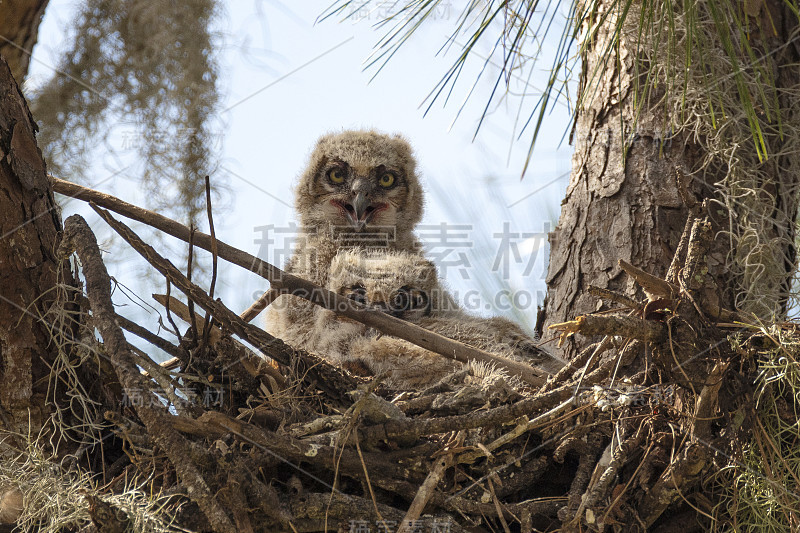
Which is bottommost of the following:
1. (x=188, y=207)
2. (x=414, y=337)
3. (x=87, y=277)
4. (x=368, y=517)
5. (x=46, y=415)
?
(x=368, y=517)

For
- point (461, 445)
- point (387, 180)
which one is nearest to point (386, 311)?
point (461, 445)

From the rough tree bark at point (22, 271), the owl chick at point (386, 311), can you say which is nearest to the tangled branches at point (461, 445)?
the rough tree bark at point (22, 271)

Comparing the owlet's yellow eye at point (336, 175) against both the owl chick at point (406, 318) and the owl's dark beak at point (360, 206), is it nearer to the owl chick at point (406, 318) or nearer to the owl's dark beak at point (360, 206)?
the owl's dark beak at point (360, 206)

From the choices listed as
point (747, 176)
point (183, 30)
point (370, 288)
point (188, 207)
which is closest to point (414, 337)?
point (370, 288)

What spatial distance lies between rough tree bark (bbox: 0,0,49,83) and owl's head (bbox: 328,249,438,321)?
4.87 ft

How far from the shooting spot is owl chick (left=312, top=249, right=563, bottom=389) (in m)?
2.67

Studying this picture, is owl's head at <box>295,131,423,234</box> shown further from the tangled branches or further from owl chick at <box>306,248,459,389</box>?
the tangled branches

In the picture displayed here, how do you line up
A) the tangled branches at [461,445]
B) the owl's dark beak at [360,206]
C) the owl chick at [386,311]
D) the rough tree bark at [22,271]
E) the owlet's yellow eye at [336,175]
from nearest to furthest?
1. the tangled branches at [461,445]
2. the rough tree bark at [22,271]
3. the owl chick at [386,311]
4. the owl's dark beak at [360,206]
5. the owlet's yellow eye at [336,175]

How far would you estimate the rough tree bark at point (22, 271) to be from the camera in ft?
6.50

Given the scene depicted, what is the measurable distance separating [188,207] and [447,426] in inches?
102

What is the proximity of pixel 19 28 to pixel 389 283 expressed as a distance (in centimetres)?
178

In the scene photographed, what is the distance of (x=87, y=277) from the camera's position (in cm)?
191

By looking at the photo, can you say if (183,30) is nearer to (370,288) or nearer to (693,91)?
(370,288)

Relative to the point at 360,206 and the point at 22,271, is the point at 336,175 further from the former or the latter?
the point at 22,271
